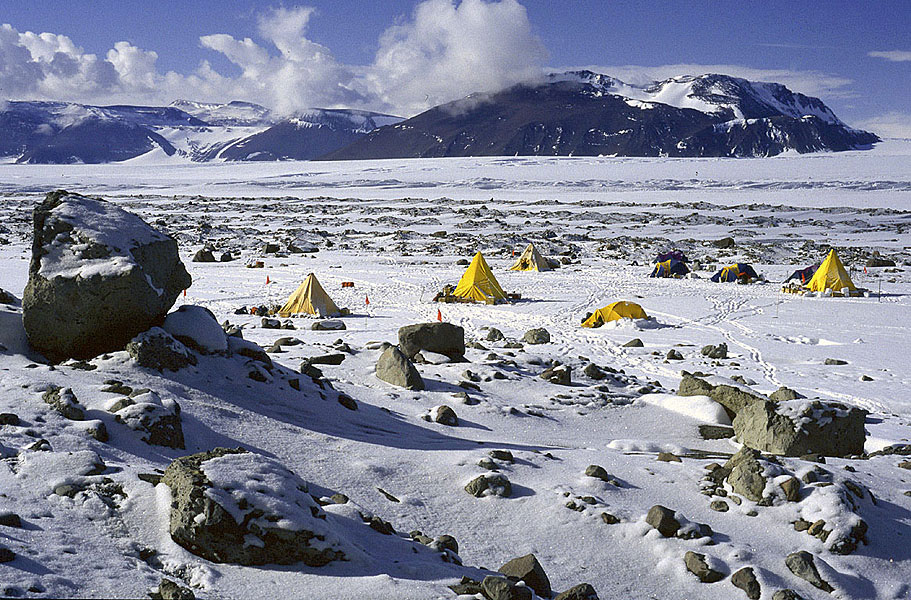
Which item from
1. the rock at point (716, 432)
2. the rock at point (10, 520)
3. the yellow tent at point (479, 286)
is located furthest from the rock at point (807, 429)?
the yellow tent at point (479, 286)

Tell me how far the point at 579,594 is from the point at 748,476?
231cm

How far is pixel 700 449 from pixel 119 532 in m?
5.81

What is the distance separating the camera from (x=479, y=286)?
2173cm

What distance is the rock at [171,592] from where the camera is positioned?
3.88 metres

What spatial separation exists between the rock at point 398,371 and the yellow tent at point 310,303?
8577mm

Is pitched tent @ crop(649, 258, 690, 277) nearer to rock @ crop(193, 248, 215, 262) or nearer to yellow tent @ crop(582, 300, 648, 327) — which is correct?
yellow tent @ crop(582, 300, 648, 327)

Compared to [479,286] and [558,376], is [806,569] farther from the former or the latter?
[479,286]

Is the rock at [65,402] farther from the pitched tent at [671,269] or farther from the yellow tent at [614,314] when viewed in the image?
the pitched tent at [671,269]

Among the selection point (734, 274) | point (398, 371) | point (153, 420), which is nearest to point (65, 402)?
point (153, 420)

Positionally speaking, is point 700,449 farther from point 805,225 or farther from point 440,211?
point 440,211

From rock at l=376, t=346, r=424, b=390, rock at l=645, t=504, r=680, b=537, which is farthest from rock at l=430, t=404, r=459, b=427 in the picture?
rock at l=645, t=504, r=680, b=537

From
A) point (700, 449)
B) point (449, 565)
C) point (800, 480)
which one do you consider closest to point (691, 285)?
point (700, 449)

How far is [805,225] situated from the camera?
4581 centimetres

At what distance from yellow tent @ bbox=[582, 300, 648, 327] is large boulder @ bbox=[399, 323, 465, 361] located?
6.59 m
